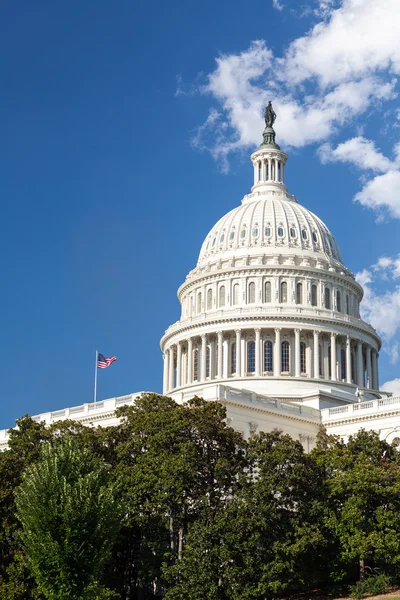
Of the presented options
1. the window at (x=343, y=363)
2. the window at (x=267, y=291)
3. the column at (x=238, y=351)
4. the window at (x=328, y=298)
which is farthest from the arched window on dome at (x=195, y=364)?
the window at (x=343, y=363)

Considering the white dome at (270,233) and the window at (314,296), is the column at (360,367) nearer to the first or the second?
the window at (314,296)

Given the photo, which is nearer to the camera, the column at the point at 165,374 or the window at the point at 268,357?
the window at the point at 268,357

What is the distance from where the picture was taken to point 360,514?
64688 mm

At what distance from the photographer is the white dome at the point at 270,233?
11762 centimetres

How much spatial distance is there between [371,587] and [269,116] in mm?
81844

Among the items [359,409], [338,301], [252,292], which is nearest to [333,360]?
[338,301]

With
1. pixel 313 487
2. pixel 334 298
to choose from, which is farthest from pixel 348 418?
pixel 313 487

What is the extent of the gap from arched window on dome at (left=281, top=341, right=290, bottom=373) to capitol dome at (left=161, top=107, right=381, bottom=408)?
4.3 inches

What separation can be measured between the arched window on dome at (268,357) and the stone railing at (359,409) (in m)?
11.9

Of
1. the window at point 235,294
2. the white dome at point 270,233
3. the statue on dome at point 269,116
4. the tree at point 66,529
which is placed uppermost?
the statue on dome at point 269,116

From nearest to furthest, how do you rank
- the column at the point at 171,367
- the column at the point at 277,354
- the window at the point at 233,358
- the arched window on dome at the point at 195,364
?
the column at the point at 277,354 → the window at the point at 233,358 → the arched window on dome at the point at 195,364 → the column at the point at 171,367

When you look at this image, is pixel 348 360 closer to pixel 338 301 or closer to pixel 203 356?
pixel 338 301

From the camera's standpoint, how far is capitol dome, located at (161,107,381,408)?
4309 inches

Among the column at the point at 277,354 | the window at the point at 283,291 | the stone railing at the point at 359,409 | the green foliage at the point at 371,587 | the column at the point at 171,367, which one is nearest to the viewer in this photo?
the green foliage at the point at 371,587
